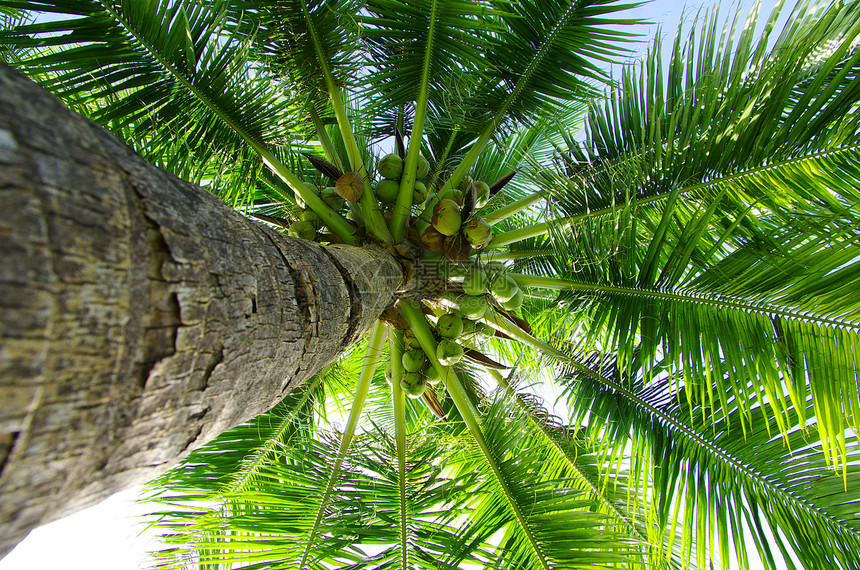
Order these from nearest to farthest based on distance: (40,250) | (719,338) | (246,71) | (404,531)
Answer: (40,250)
(719,338)
(404,531)
(246,71)

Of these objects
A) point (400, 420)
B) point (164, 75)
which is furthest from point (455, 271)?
point (164, 75)

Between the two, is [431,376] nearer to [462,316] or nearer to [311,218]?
[462,316]

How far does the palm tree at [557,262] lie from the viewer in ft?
6.16

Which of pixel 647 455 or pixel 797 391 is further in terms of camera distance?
pixel 647 455

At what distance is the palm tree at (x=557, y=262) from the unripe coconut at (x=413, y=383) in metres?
0.02

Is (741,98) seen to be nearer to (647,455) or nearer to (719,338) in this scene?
(719,338)

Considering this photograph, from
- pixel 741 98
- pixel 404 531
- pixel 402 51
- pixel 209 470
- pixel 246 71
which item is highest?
pixel 402 51

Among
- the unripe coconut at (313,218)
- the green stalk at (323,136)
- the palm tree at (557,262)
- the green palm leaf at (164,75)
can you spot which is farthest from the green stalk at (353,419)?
the green palm leaf at (164,75)

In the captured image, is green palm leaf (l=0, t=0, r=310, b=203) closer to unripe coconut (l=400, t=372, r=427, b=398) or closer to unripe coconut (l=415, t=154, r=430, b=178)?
unripe coconut (l=415, t=154, r=430, b=178)

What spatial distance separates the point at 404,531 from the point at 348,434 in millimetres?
738

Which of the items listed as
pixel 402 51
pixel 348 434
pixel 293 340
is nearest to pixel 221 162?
pixel 402 51

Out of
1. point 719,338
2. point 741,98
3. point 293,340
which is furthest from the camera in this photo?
point 741,98

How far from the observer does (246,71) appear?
8.30 ft

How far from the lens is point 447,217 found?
7.48ft
